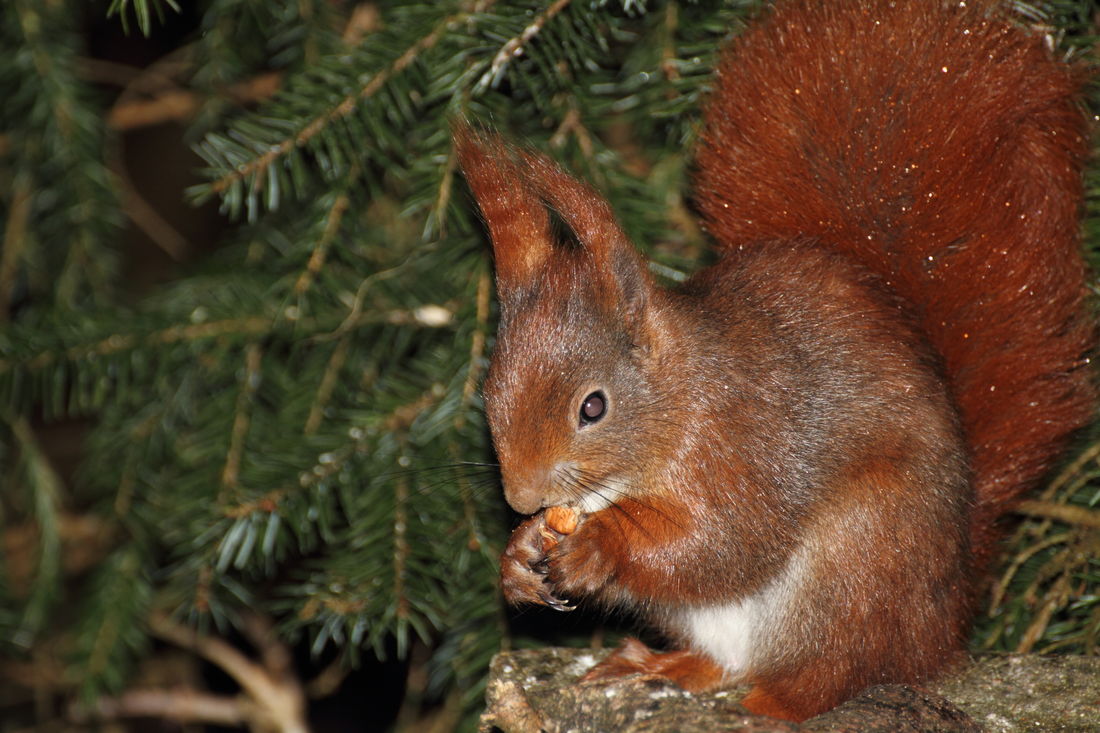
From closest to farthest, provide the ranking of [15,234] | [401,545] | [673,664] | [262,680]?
[673,664], [401,545], [15,234], [262,680]

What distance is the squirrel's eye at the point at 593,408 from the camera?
1.51m

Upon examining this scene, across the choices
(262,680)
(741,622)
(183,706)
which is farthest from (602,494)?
(183,706)

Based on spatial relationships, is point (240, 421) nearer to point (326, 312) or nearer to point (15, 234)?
point (326, 312)

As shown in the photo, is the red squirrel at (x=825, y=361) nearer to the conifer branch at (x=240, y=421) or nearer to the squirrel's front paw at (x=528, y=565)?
the squirrel's front paw at (x=528, y=565)

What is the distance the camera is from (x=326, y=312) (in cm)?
204

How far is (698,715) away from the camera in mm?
1444

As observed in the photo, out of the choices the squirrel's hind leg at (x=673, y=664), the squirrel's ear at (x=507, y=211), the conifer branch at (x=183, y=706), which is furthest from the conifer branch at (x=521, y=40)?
the conifer branch at (x=183, y=706)

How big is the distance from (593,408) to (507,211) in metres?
0.32

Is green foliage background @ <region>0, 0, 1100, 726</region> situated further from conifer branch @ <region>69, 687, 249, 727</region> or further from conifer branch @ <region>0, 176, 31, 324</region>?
conifer branch @ <region>69, 687, 249, 727</region>

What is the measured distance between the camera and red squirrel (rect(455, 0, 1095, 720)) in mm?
1492

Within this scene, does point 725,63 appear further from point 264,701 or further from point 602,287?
point 264,701

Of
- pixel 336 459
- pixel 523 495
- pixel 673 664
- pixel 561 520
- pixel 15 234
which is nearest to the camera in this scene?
pixel 523 495

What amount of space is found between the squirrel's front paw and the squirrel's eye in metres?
0.17

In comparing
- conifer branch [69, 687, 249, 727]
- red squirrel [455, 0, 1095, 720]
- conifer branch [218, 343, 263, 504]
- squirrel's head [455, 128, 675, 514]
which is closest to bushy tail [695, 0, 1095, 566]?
red squirrel [455, 0, 1095, 720]
